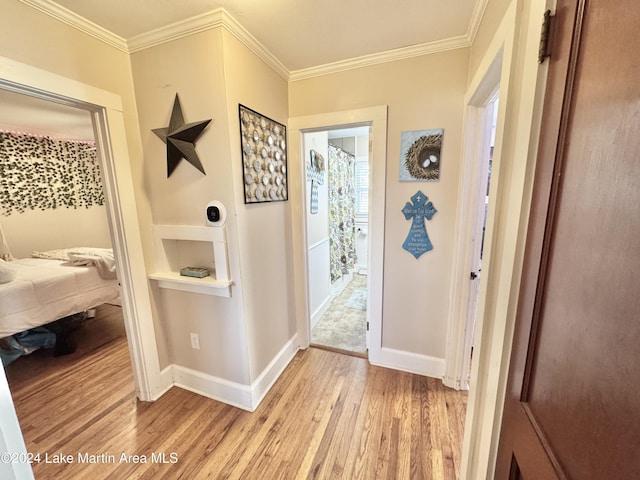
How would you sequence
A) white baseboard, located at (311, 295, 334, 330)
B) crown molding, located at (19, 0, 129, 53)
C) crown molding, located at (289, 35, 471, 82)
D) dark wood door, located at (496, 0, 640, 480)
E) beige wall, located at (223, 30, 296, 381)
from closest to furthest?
dark wood door, located at (496, 0, 640, 480), crown molding, located at (19, 0, 129, 53), beige wall, located at (223, 30, 296, 381), crown molding, located at (289, 35, 471, 82), white baseboard, located at (311, 295, 334, 330)

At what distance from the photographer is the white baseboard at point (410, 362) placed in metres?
1.97

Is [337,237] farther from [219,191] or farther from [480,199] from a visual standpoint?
[219,191]

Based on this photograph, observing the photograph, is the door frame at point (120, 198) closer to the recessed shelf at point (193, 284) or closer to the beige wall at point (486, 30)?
the recessed shelf at point (193, 284)

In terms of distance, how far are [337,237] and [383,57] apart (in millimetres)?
2154

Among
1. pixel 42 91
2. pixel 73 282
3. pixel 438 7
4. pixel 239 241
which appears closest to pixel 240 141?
pixel 239 241

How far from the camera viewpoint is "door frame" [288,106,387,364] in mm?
1827

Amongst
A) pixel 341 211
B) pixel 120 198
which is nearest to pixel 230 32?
pixel 120 198

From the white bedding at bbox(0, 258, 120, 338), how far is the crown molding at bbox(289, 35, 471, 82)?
8.73 ft

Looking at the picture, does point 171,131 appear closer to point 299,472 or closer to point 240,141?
point 240,141

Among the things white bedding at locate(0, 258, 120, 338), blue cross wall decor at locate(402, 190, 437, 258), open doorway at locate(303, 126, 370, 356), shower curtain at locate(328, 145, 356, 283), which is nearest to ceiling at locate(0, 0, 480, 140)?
open doorway at locate(303, 126, 370, 356)

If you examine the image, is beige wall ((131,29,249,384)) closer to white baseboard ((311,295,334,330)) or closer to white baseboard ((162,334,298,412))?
white baseboard ((162,334,298,412))

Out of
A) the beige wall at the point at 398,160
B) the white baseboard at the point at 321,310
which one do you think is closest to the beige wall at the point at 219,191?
the beige wall at the point at 398,160

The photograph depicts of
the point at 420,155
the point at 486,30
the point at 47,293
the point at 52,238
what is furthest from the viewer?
the point at 52,238

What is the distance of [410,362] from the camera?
6.71 feet
